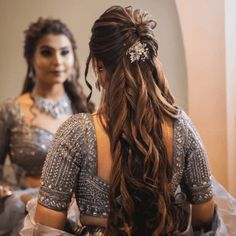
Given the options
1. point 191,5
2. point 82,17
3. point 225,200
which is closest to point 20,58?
point 82,17

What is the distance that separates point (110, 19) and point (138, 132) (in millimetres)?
245

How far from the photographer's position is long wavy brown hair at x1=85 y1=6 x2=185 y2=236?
39.0 inches

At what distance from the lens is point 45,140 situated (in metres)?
1.87

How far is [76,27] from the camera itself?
2.43 m

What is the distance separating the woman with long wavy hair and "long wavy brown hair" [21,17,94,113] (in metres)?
0.88

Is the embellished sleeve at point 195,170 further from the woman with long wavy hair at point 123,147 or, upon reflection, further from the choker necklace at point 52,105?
the choker necklace at point 52,105

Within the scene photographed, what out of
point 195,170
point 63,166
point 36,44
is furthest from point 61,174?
point 36,44

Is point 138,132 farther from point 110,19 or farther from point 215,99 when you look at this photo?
point 215,99

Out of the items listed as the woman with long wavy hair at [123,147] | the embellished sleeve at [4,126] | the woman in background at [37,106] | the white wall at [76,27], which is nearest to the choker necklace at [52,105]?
the woman in background at [37,106]

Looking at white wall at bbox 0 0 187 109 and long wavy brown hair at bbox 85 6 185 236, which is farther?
white wall at bbox 0 0 187 109

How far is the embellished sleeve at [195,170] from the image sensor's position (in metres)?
1.05

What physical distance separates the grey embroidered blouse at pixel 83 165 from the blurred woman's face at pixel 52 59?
912 mm

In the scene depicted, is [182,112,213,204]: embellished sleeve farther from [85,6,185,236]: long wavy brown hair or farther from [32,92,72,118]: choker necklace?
[32,92,72,118]: choker necklace

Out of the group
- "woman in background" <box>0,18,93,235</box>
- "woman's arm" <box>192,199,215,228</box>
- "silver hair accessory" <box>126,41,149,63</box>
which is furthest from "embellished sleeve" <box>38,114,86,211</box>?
"woman in background" <box>0,18,93,235</box>
